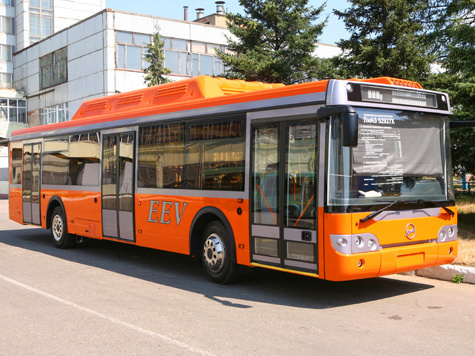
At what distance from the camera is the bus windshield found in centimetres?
752

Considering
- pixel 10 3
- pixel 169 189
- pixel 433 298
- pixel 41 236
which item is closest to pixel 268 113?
pixel 169 189

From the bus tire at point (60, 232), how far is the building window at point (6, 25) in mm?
53735

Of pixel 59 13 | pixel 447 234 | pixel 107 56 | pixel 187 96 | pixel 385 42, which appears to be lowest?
pixel 447 234

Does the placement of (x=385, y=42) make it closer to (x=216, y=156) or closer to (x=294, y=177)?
(x=216, y=156)

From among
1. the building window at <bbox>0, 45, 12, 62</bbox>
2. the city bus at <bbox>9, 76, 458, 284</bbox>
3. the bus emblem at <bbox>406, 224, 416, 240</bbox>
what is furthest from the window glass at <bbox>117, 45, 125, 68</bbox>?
the bus emblem at <bbox>406, 224, 416, 240</bbox>

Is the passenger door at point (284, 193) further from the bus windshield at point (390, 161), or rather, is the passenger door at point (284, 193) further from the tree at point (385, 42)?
the tree at point (385, 42)

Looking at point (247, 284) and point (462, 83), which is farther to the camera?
point (462, 83)

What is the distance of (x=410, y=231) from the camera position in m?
7.96

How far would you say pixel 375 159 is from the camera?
25.4ft

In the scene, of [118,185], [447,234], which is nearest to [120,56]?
[118,185]

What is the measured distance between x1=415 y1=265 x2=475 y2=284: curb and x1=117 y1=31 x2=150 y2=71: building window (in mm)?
34173

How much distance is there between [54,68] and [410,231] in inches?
1737

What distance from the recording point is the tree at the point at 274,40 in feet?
82.4

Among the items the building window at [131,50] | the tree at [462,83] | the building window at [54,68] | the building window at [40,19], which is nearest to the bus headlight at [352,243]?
the tree at [462,83]
